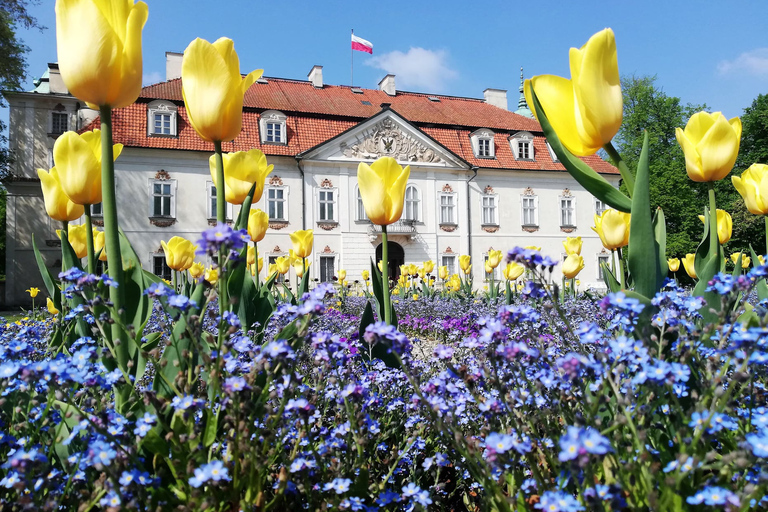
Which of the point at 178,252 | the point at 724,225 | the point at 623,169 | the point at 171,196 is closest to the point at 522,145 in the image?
the point at 171,196

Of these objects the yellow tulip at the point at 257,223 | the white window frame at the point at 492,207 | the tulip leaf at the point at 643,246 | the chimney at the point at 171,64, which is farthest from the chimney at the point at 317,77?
the tulip leaf at the point at 643,246

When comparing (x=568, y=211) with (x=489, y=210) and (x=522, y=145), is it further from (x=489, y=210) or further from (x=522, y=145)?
(x=489, y=210)

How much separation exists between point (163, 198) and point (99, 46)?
1785 centimetres

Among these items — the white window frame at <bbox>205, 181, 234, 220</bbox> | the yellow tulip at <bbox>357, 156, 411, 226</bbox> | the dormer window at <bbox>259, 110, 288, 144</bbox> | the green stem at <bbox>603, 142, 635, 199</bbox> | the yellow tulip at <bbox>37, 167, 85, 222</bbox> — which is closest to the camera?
the green stem at <bbox>603, 142, 635, 199</bbox>

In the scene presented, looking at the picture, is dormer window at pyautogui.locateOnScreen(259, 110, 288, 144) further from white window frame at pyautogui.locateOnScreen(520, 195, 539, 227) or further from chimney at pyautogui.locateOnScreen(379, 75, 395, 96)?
white window frame at pyautogui.locateOnScreen(520, 195, 539, 227)

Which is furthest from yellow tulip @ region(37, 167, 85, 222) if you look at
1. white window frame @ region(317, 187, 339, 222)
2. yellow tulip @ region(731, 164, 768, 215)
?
white window frame @ region(317, 187, 339, 222)

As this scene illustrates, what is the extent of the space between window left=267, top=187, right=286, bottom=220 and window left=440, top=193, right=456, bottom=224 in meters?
6.28

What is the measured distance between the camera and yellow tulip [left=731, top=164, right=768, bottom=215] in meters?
2.70

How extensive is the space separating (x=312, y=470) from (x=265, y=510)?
20 centimetres

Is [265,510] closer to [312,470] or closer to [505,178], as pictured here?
[312,470]

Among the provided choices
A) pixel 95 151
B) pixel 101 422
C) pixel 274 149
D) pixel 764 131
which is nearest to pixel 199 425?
pixel 101 422

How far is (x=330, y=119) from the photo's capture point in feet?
66.4

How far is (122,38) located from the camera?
158cm

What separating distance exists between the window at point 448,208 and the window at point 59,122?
15.2m
